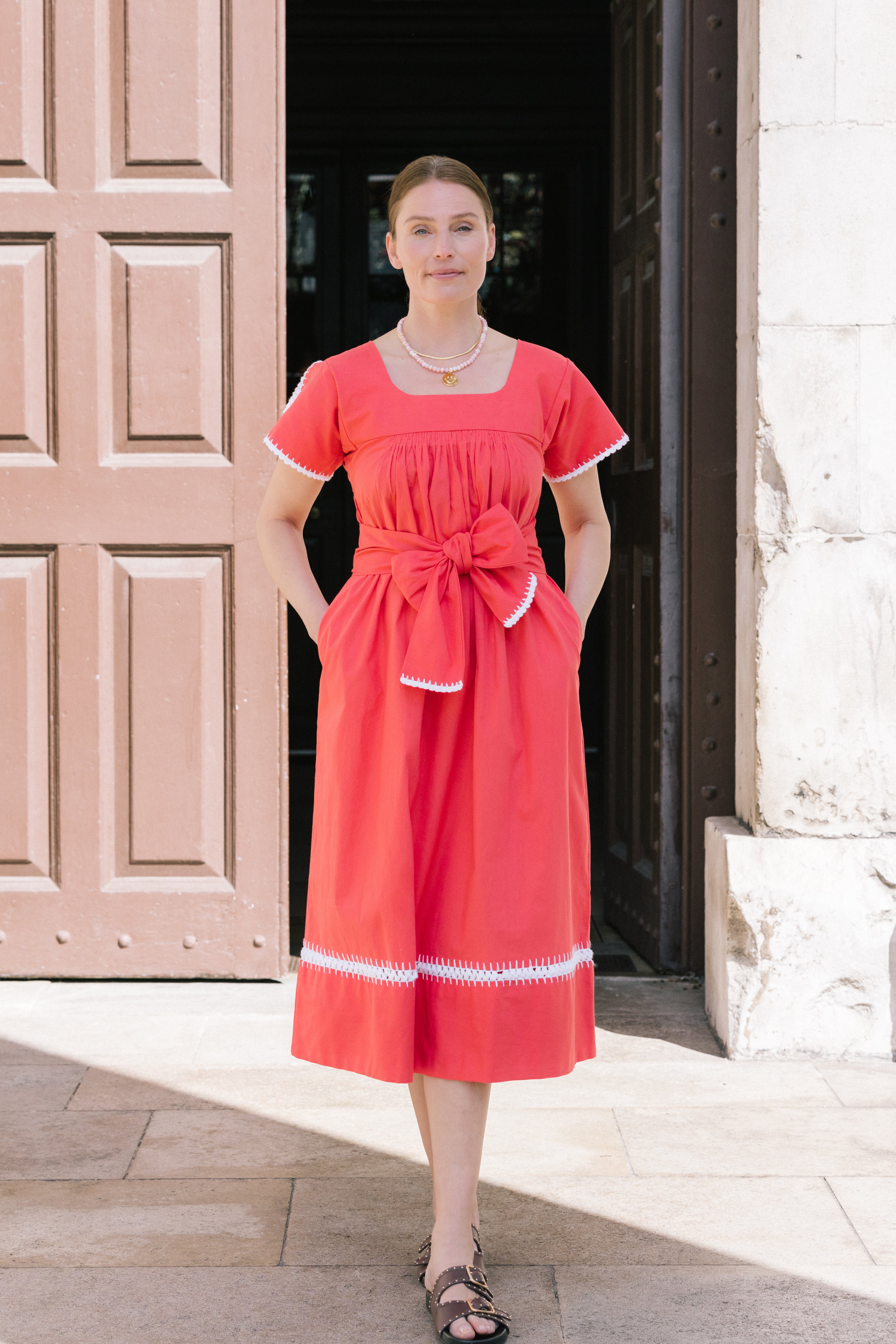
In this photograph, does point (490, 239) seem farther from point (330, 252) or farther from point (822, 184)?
point (330, 252)

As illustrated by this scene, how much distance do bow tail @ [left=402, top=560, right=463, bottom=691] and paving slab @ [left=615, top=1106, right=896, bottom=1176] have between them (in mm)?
1175

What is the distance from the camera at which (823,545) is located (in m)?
3.50

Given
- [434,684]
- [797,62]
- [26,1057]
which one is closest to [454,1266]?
[434,684]

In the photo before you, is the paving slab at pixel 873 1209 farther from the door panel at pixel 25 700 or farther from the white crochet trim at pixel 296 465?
the door panel at pixel 25 700

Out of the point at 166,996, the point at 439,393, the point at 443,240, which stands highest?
the point at 443,240

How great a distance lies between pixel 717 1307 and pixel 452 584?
4.00 feet

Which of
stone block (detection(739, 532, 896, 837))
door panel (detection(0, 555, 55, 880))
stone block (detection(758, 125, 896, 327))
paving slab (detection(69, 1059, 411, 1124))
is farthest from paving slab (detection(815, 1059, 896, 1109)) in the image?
door panel (detection(0, 555, 55, 880))

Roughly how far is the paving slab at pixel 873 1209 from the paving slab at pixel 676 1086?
398 mm

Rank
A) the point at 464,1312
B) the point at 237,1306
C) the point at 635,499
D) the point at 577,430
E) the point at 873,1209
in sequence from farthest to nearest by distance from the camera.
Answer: the point at 635,499 < the point at 873,1209 < the point at 577,430 < the point at 237,1306 < the point at 464,1312

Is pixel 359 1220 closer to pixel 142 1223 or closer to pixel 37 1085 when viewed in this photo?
pixel 142 1223

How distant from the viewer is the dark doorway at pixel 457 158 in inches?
290

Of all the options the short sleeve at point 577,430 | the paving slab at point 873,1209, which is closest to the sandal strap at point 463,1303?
the paving slab at point 873,1209

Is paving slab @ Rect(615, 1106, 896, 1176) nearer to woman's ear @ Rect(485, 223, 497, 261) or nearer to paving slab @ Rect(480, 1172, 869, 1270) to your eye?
paving slab @ Rect(480, 1172, 869, 1270)

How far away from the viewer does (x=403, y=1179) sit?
2863 mm
